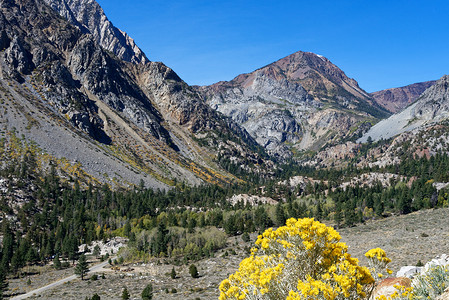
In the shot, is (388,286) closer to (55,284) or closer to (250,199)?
(55,284)

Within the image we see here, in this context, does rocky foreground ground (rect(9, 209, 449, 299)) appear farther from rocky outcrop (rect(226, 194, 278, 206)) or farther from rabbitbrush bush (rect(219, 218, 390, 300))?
rocky outcrop (rect(226, 194, 278, 206))

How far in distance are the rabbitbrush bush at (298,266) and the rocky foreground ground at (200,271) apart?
35.4 metres

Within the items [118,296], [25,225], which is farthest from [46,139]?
[118,296]

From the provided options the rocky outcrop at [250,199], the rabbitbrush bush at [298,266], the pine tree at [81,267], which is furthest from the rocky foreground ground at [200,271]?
the rocky outcrop at [250,199]

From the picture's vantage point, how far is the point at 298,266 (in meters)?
9.90

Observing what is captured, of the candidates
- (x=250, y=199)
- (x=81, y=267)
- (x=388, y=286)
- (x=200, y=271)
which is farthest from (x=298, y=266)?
(x=250, y=199)

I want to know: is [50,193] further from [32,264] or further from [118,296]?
[118,296]

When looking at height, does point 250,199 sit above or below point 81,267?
above

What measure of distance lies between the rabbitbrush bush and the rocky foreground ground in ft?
116

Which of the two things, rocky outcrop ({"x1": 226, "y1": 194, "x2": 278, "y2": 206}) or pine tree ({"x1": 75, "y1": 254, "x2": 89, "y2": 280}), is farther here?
rocky outcrop ({"x1": 226, "y1": 194, "x2": 278, "y2": 206})

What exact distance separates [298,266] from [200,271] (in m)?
59.2

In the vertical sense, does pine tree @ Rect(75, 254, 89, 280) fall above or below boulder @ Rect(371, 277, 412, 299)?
below

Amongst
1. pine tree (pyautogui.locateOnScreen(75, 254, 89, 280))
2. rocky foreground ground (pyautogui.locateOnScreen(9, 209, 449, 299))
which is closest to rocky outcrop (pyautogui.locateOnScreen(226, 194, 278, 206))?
rocky foreground ground (pyautogui.locateOnScreen(9, 209, 449, 299))

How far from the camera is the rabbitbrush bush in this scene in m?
8.98
